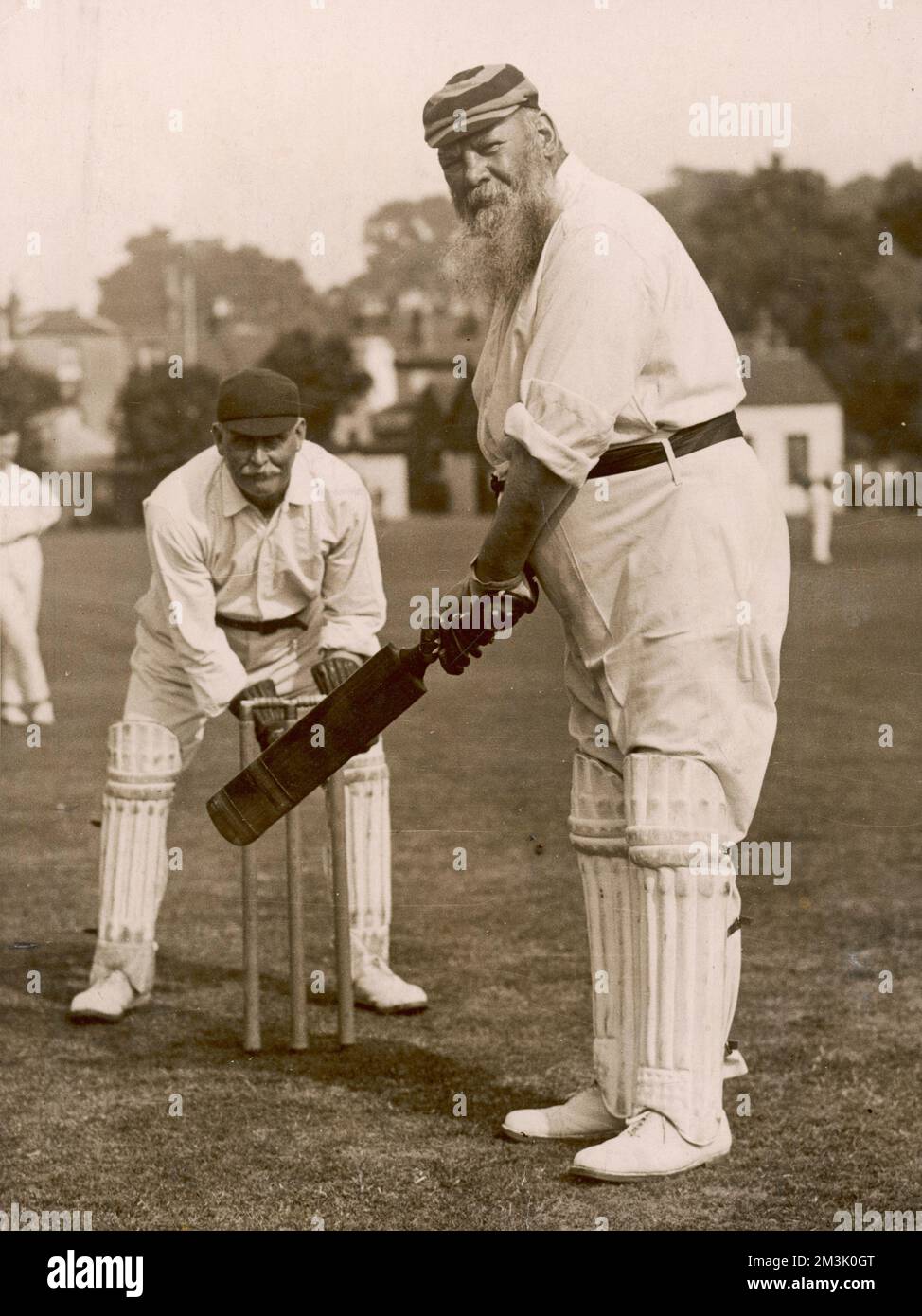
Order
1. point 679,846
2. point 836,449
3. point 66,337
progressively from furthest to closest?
point 836,449
point 66,337
point 679,846

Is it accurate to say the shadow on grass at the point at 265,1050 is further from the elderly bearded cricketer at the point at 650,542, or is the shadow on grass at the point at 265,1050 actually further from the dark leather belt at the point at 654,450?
the dark leather belt at the point at 654,450

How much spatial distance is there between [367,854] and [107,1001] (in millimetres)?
842

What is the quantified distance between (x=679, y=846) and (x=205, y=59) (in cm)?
279

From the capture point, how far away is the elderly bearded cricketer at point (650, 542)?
365cm

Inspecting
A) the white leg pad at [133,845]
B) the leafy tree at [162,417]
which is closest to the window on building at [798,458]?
the leafy tree at [162,417]

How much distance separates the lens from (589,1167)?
3707 mm

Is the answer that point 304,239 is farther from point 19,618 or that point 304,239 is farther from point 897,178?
point 897,178

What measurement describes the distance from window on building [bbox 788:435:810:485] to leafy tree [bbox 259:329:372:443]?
9.09m

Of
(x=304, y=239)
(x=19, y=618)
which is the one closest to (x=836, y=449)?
(x=19, y=618)

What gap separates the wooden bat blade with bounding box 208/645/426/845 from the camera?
4004mm

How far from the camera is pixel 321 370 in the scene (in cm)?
2534

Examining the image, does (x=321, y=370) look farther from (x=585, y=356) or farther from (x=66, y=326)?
(x=585, y=356)

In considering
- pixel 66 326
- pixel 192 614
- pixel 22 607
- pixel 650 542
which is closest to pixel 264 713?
pixel 192 614

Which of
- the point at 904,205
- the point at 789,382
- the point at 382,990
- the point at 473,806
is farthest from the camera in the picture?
the point at 789,382
